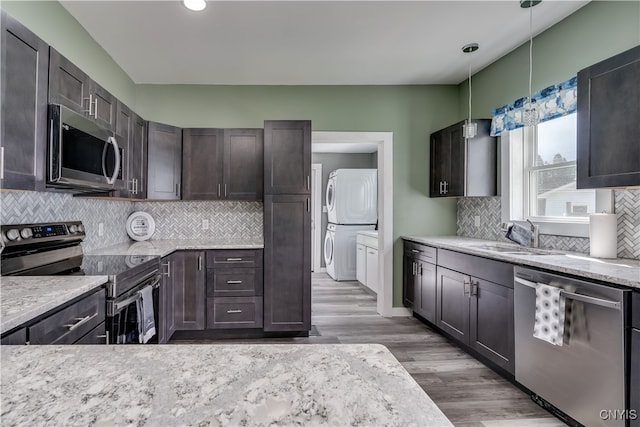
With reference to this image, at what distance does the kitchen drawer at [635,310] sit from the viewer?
1.54 m

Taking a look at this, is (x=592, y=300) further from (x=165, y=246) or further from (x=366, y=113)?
(x=165, y=246)

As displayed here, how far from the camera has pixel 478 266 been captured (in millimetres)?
2660

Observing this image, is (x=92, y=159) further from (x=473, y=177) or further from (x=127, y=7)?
(x=473, y=177)

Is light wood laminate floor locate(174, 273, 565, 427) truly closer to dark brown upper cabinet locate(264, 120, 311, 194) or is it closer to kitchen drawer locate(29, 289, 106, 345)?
dark brown upper cabinet locate(264, 120, 311, 194)

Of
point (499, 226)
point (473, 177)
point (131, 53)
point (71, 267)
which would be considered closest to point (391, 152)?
point (473, 177)

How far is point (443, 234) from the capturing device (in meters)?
4.09

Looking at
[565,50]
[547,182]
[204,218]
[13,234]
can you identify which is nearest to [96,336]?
[13,234]

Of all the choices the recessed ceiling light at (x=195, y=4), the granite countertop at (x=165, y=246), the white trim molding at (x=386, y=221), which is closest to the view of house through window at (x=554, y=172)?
the white trim molding at (x=386, y=221)

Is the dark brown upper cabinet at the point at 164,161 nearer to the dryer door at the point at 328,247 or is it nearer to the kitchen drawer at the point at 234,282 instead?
the kitchen drawer at the point at 234,282

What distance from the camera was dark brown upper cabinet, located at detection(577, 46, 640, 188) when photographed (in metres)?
1.77

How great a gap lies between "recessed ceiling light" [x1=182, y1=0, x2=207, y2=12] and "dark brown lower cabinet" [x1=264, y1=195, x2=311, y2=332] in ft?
5.28

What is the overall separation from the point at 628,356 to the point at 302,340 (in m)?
2.41

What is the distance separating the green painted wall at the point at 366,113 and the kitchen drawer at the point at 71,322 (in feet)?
8.55

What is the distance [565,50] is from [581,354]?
2203 millimetres
